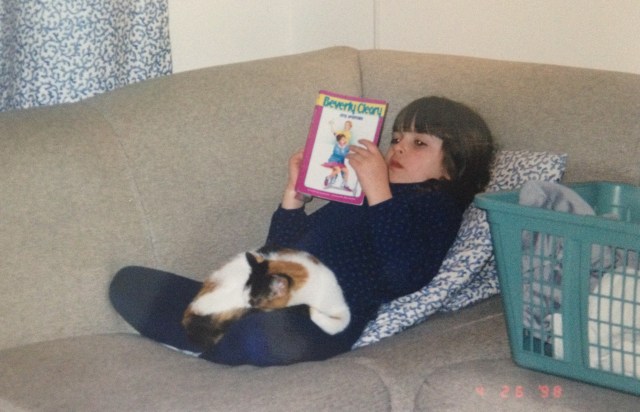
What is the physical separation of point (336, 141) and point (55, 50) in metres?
0.65

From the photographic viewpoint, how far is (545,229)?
1.37m

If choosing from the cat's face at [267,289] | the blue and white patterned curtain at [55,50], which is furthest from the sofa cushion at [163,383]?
the blue and white patterned curtain at [55,50]

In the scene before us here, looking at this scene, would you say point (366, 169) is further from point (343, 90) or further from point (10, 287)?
point (10, 287)

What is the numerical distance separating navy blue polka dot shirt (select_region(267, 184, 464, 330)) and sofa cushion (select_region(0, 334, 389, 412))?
7.8 inches

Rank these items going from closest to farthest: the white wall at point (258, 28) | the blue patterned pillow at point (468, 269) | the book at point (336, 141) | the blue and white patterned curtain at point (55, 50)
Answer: the blue patterned pillow at point (468, 269) → the book at point (336, 141) → the blue and white patterned curtain at point (55, 50) → the white wall at point (258, 28)

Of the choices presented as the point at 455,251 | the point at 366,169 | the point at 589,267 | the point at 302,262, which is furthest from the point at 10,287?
the point at 589,267

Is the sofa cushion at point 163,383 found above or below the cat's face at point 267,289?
below

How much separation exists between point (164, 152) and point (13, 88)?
429 millimetres

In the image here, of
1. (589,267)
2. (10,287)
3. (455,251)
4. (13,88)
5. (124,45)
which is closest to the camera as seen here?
(589,267)

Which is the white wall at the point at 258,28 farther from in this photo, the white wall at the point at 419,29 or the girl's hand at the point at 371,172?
the girl's hand at the point at 371,172

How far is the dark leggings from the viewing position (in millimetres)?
1494

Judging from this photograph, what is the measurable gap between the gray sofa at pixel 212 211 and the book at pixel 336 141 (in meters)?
0.12

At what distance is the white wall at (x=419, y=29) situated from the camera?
2094mm
